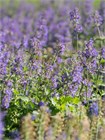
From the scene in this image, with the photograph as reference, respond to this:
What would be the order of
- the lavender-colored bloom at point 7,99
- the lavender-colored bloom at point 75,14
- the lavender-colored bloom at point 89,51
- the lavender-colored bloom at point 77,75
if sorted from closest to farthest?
1. the lavender-colored bloom at point 7,99
2. the lavender-colored bloom at point 77,75
3. the lavender-colored bloom at point 89,51
4. the lavender-colored bloom at point 75,14

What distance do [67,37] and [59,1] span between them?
7404 mm

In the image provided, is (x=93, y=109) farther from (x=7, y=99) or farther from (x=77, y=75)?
(x=7, y=99)

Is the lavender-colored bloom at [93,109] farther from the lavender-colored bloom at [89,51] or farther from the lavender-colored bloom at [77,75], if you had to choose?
the lavender-colored bloom at [89,51]

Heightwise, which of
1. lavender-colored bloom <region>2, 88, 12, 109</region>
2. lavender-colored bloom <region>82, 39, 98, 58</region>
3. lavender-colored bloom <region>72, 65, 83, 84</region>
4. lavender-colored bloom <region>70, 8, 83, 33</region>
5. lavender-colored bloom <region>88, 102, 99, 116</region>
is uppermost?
lavender-colored bloom <region>70, 8, 83, 33</region>

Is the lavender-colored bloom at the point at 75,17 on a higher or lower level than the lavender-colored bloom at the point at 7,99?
higher

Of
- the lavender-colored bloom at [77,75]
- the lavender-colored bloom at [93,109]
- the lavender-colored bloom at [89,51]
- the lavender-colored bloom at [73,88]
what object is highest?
the lavender-colored bloom at [89,51]

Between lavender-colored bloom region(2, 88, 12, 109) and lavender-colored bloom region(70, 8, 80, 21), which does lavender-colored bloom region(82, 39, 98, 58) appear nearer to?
lavender-colored bloom region(2, 88, 12, 109)

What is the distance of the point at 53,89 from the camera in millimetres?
6664

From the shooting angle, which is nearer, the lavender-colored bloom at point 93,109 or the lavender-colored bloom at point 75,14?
the lavender-colored bloom at point 93,109

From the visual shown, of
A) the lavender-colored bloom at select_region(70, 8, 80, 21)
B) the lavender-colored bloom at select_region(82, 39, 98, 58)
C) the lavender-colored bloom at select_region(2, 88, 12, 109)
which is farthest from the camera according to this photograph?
the lavender-colored bloom at select_region(70, 8, 80, 21)

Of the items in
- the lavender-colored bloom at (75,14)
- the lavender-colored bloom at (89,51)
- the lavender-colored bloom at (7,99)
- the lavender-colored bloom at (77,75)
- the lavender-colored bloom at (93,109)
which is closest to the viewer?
the lavender-colored bloom at (7,99)

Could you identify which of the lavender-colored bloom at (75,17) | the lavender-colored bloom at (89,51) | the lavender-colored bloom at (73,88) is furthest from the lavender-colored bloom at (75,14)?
the lavender-colored bloom at (73,88)

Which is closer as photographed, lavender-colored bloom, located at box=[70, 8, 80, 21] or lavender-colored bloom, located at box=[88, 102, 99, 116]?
lavender-colored bloom, located at box=[88, 102, 99, 116]

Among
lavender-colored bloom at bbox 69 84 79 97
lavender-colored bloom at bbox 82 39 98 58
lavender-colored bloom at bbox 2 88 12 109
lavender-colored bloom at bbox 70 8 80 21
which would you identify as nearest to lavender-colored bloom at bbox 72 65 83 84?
lavender-colored bloom at bbox 69 84 79 97
